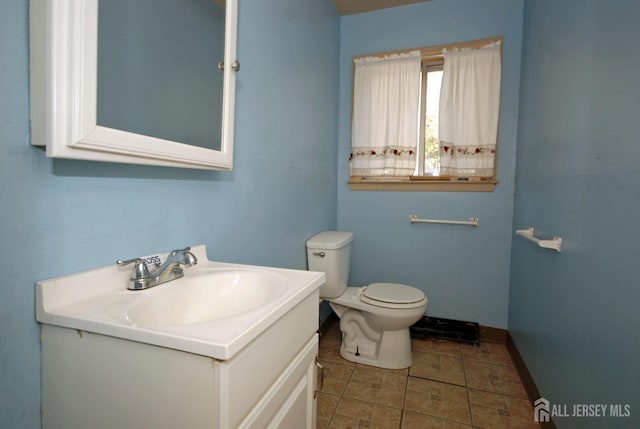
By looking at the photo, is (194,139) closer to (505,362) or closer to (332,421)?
(332,421)

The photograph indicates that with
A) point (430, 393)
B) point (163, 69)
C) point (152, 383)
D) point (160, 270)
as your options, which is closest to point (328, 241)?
point (430, 393)

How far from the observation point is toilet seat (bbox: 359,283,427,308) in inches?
73.2

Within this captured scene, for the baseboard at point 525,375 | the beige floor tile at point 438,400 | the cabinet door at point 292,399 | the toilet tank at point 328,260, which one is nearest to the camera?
the cabinet door at point 292,399

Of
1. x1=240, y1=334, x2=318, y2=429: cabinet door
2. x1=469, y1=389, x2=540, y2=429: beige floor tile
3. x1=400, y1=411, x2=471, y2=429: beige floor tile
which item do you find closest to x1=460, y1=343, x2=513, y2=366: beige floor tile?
x1=469, y1=389, x2=540, y2=429: beige floor tile

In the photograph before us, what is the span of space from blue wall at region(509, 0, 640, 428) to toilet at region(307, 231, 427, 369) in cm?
66

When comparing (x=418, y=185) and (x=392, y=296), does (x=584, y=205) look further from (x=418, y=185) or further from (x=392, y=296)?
(x=418, y=185)

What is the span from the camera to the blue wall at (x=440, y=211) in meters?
2.18

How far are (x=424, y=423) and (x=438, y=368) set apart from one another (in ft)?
1.71

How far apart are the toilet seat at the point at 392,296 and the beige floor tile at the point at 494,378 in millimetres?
515

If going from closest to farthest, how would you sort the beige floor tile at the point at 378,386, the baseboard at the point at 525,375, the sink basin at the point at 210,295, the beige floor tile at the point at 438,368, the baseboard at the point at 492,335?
the sink basin at the point at 210,295
the baseboard at the point at 525,375
the beige floor tile at the point at 378,386
the beige floor tile at the point at 438,368
the baseboard at the point at 492,335

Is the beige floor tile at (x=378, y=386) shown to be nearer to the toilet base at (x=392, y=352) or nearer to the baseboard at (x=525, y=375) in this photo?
the toilet base at (x=392, y=352)

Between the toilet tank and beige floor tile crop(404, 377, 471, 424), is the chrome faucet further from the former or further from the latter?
beige floor tile crop(404, 377, 471, 424)

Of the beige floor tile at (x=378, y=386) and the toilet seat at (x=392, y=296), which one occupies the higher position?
the toilet seat at (x=392, y=296)

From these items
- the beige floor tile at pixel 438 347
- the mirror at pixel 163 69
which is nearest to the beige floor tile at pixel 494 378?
the beige floor tile at pixel 438 347
